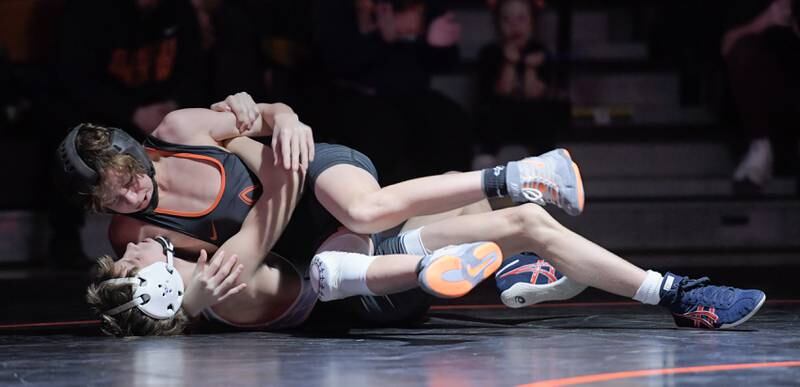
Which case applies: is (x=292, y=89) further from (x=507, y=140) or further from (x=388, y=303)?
(x=388, y=303)

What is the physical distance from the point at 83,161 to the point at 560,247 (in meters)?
1.21

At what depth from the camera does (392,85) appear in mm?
5898

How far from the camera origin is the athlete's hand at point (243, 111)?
363cm

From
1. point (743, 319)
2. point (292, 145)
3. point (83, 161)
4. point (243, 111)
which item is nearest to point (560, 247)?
point (743, 319)

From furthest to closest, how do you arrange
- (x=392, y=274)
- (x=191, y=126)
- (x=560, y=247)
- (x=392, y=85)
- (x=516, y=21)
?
(x=516, y=21), (x=392, y=85), (x=191, y=126), (x=560, y=247), (x=392, y=274)

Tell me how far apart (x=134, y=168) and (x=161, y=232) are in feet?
0.67

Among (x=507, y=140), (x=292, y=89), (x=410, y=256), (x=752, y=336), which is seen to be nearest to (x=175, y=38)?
(x=292, y=89)

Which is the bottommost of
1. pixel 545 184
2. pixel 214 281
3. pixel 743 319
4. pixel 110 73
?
pixel 743 319

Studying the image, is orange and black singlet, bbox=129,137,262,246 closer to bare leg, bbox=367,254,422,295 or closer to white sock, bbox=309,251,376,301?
white sock, bbox=309,251,376,301

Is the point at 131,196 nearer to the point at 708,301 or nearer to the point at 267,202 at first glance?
the point at 267,202

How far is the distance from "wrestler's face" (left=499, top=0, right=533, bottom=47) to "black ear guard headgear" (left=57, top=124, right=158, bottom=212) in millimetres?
3076

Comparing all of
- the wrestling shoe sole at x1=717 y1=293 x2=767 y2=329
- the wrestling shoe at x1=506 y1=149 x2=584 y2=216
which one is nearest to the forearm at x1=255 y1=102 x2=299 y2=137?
the wrestling shoe at x1=506 y1=149 x2=584 y2=216

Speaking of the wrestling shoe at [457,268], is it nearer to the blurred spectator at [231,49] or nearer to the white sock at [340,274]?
the white sock at [340,274]

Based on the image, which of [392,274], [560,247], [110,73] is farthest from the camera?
[110,73]
